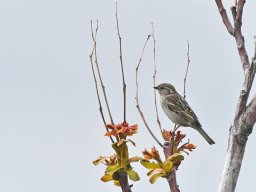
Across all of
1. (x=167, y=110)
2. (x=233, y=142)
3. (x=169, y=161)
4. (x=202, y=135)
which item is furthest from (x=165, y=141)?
(x=167, y=110)

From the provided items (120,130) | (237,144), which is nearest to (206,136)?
(120,130)

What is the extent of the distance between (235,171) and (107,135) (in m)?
1.57

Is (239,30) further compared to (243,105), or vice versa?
(239,30)

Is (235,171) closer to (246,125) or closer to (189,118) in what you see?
(246,125)

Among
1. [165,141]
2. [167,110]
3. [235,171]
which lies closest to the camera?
[235,171]

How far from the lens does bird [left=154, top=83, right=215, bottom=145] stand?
46.8 feet

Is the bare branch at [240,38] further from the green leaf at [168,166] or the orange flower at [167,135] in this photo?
the orange flower at [167,135]

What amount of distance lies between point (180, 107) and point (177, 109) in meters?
0.15

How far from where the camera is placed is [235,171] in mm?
4473

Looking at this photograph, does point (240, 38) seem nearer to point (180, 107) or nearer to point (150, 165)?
point (150, 165)

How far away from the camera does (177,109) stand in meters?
14.6

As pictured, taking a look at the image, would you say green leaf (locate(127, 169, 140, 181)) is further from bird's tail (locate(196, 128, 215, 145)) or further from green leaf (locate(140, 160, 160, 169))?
bird's tail (locate(196, 128, 215, 145))

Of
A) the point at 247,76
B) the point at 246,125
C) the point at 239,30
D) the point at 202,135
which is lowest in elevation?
the point at 246,125

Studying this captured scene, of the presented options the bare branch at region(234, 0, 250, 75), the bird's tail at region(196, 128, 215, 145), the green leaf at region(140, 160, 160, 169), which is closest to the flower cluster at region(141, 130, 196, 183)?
the green leaf at region(140, 160, 160, 169)
